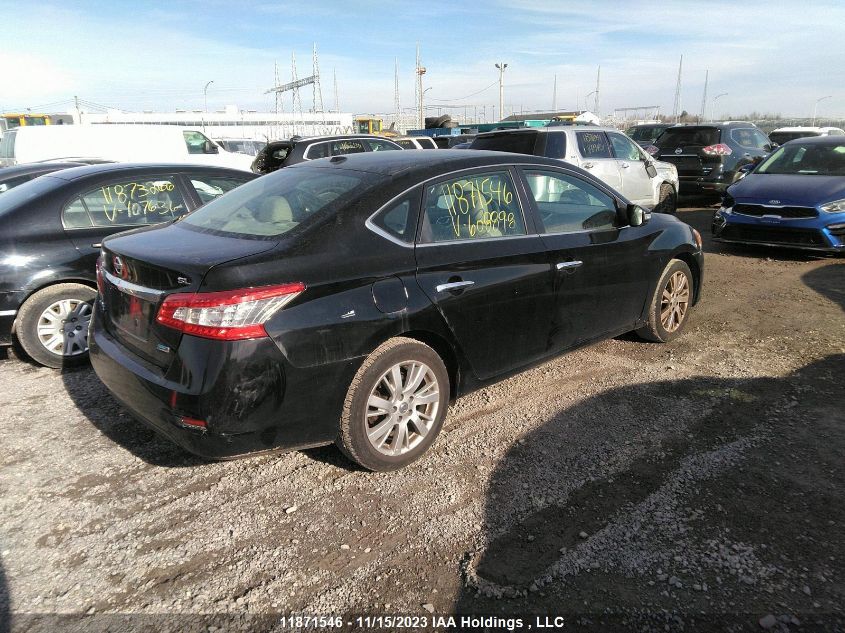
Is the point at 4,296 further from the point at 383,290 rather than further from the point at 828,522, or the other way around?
the point at 828,522

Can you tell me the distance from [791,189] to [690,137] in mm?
5846

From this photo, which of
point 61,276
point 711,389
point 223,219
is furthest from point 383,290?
point 61,276

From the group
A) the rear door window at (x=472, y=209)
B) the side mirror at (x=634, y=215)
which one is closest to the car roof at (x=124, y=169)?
the rear door window at (x=472, y=209)

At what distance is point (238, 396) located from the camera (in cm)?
274

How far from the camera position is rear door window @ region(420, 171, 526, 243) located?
11.4 ft

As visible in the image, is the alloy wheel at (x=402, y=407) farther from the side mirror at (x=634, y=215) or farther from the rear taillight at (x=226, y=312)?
the side mirror at (x=634, y=215)

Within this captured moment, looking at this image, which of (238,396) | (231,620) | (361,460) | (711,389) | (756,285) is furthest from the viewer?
(756,285)

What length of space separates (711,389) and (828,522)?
1.57m

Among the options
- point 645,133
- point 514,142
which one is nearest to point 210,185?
point 514,142

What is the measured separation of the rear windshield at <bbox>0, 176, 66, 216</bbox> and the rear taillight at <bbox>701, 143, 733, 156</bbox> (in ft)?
39.0

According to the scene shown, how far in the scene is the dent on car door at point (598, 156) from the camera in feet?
30.1

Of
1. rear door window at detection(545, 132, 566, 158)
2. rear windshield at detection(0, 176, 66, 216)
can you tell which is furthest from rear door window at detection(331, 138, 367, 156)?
rear windshield at detection(0, 176, 66, 216)

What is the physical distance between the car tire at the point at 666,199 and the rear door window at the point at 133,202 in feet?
26.7

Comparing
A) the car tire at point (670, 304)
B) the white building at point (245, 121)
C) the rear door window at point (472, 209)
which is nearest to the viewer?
the rear door window at point (472, 209)
